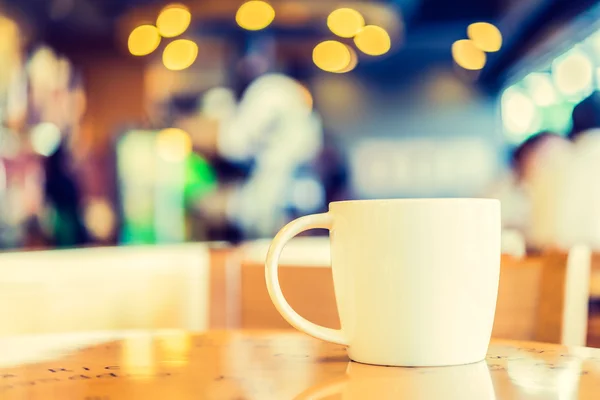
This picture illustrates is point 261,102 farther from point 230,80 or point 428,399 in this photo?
point 428,399

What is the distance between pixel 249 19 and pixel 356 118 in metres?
1.69

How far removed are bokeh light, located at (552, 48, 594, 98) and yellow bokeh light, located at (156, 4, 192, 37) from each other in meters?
2.59

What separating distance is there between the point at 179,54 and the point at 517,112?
2821 mm

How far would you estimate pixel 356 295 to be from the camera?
536 mm

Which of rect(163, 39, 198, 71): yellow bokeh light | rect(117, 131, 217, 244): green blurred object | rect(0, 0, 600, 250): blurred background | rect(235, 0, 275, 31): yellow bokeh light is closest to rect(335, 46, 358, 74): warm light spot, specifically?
rect(0, 0, 600, 250): blurred background

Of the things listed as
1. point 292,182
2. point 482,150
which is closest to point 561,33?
point 482,150

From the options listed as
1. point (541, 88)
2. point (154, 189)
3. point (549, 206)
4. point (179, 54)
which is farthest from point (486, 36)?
point (549, 206)

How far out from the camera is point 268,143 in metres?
5.42

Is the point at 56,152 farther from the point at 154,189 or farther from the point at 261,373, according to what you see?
the point at 261,373

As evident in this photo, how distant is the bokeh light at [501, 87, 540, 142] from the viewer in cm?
586

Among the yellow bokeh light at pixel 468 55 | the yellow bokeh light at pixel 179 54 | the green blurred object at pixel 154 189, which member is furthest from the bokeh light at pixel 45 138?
the yellow bokeh light at pixel 468 55

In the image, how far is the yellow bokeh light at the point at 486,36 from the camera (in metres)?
5.55

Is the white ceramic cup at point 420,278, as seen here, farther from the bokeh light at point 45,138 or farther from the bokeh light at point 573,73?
the bokeh light at point 573,73

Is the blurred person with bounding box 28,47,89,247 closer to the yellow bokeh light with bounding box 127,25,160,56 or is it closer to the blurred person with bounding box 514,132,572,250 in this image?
the yellow bokeh light with bounding box 127,25,160,56
